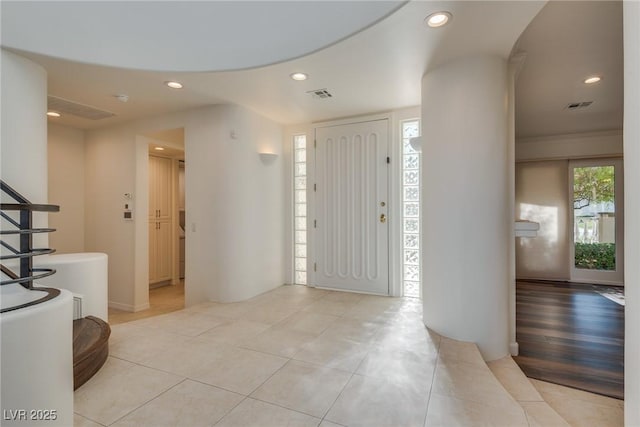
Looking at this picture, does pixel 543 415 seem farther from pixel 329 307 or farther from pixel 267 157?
pixel 267 157

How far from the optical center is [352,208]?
160 inches

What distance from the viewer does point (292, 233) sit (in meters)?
4.48

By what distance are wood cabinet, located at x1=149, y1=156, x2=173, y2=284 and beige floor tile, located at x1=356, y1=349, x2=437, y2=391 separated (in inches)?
181

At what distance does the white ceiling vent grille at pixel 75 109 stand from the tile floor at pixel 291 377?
8.34 feet

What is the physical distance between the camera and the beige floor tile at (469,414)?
151cm

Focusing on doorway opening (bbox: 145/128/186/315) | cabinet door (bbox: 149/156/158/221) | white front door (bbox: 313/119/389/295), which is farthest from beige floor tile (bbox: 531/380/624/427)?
cabinet door (bbox: 149/156/158/221)

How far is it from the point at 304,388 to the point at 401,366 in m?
0.72

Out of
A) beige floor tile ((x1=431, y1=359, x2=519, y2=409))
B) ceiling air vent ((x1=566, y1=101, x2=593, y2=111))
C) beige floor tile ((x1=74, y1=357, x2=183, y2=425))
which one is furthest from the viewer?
ceiling air vent ((x1=566, y1=101, x2=593, y2=111))

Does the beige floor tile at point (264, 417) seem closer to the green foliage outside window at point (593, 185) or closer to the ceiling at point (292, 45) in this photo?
the ceiling at point (292, 45)

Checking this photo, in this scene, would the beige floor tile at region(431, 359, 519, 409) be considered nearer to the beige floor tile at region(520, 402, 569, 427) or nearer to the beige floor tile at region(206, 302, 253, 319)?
the beige floor tile at region(520, 402, 569, 427)

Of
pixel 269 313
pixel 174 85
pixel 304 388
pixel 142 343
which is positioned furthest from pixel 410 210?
pixel 142 343

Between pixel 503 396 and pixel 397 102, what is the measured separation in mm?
2996

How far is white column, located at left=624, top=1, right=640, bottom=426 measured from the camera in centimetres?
111

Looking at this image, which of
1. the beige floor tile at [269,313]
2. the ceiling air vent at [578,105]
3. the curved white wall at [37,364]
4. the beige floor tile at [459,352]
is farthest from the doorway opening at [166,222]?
the ceiling air vent at [578,105]
